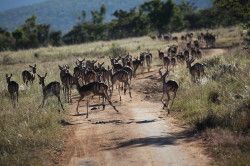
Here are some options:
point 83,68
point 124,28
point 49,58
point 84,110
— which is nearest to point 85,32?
point 124,28

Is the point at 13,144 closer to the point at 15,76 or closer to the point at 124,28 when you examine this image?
the point at 15,76

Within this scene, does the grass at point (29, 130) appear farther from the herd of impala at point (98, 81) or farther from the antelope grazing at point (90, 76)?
the antelope grazing at point (90, 76)

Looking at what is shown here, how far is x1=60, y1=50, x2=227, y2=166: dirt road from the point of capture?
51.2 ft

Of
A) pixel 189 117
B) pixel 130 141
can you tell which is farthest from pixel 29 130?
pixel 189 117

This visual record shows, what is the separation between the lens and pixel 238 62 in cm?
3181

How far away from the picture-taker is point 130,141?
1780 cm

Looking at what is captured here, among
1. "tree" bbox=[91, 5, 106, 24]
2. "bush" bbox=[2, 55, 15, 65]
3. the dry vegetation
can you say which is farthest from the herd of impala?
"tree" bbox=[91, 5, 106, 24]

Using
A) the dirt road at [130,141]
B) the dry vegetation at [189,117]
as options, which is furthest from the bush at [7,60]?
the dirt road at [130,141]

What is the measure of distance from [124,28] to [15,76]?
80.0 meters

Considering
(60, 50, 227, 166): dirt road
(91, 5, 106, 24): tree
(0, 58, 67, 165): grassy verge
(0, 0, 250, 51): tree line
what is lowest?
(60, 50, 227, 166): dirt road

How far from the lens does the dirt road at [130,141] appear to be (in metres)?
15.6

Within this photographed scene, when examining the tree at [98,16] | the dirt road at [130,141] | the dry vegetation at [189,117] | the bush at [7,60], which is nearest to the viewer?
the dirt road at [130,141]

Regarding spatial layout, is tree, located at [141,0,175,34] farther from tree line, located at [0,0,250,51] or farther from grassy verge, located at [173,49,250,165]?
grassy verge, located at [173,49,250,165]

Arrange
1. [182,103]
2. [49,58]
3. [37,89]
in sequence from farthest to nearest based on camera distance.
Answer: [49,58] < [37,89] < [182,103]
